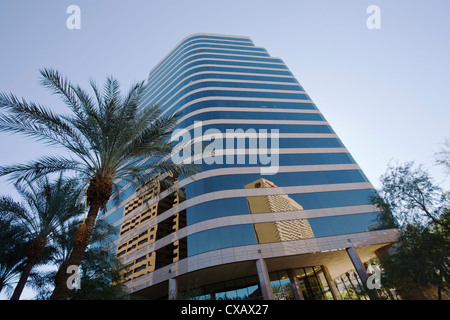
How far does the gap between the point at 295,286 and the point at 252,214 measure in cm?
806

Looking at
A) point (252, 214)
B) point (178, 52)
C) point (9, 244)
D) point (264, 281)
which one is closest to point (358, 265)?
point (264, 281)

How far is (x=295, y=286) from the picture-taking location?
827 inches

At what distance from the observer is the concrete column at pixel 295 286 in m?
20.4

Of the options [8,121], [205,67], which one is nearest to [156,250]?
[8,121]

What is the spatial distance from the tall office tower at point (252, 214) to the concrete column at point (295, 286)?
0.09m

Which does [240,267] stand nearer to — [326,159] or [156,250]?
[156,250]

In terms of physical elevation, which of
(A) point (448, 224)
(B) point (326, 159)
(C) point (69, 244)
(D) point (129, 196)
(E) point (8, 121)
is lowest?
(A) point (448, 224)

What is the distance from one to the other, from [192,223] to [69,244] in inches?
367

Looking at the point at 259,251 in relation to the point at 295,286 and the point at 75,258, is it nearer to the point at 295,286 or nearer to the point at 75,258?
the point at 295,286

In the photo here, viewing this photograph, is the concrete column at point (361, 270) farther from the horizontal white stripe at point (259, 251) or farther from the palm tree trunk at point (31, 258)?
the palm tree trunk at point (31, 258)

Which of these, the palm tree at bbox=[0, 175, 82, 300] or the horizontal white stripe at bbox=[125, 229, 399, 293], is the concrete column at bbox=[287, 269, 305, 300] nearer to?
the horizontal white stripe at bbox=[125, 229, 399, 293]

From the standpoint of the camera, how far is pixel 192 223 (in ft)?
67.5

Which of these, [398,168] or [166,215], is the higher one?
[166,215]

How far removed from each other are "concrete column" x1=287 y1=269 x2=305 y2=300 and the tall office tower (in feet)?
0.29
